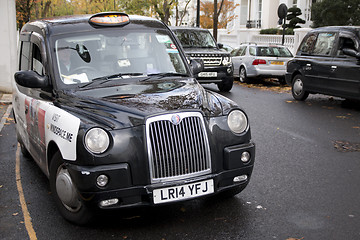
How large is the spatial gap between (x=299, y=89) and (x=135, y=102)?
32.5 ft

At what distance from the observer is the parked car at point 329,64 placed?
1141 centimetres

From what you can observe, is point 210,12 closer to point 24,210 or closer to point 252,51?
point 252,51

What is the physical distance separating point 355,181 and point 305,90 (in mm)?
7653

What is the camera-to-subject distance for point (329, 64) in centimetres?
1212

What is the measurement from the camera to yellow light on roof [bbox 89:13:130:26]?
222 inches

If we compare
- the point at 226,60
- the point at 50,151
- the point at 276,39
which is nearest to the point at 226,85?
the point at 226,60

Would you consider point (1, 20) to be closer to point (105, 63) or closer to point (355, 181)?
point (105, 63)

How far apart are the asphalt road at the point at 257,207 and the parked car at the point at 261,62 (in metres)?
10.1

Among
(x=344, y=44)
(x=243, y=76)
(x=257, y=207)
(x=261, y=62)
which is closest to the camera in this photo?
(x=257, y=207)

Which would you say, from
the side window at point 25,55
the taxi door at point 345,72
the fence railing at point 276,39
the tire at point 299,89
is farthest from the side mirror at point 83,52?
the fence railing at point 276,39

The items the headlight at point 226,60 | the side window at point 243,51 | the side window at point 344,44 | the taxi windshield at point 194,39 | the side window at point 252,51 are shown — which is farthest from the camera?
the side window at point 243,51

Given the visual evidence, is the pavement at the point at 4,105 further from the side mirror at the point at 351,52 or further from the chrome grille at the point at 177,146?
the side mirror at the point at 351,52

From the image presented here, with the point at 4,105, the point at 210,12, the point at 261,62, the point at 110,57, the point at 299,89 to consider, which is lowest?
the point at 4,105

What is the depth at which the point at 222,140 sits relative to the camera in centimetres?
454
